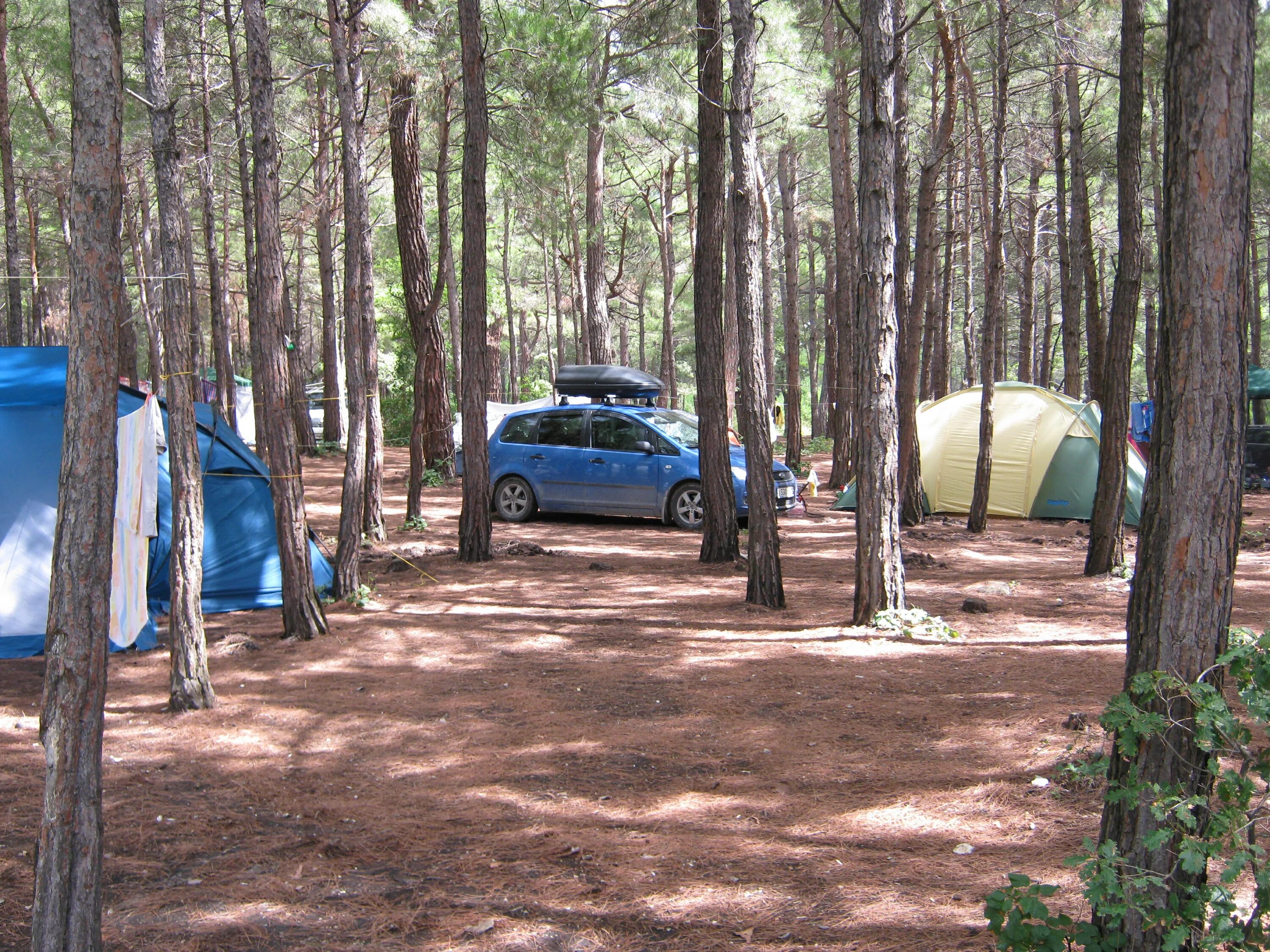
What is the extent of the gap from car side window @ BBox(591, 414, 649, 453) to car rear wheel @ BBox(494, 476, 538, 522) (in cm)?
123

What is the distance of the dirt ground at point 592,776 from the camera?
3500 millimetres

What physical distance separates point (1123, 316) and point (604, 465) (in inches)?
255

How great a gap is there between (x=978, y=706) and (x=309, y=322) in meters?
42.6

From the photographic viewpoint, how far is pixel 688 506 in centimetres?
1272

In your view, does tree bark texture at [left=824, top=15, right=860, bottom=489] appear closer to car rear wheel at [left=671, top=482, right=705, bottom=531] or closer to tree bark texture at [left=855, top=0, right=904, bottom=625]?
car rear wheel at [left=671, top=482, right=705, bottom=531]

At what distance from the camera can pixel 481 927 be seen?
3.42 m

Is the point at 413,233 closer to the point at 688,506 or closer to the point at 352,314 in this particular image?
the point at 688,506

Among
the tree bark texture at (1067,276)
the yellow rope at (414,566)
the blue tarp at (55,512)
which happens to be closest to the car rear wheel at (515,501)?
the yellow rope at (414,566)

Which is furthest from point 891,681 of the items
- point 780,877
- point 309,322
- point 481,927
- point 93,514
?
point 309,322

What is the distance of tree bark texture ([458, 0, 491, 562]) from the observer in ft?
32.9

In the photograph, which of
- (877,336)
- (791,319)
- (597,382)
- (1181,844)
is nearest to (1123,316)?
(877,336)

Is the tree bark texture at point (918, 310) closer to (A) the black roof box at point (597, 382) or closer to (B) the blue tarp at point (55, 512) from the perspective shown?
(A) the black roof box at point (597, 382)

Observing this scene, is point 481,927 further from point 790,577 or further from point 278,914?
point 790,577

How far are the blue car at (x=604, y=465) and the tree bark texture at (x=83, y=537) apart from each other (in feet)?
32.1
